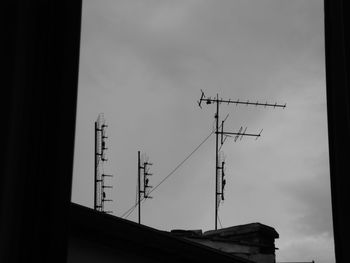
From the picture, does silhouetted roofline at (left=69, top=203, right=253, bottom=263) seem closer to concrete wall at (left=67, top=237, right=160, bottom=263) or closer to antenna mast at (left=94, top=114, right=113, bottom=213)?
concrete wall at (left=67, top=237, right=160, bottom=263)

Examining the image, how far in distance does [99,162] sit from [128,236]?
14.3ft

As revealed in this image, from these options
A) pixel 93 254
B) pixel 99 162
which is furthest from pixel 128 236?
pixel 99 162

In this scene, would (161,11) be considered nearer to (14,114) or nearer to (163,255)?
(163,255)

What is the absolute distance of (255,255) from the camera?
5.25 metres

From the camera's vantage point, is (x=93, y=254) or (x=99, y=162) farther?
(x=99, y=162)

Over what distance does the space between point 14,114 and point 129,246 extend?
1631mm

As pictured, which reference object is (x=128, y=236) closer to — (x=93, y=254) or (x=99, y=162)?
(x=93, y=254)

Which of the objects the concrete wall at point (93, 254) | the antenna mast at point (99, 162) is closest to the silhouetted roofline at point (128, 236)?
the concrete wall at point (93, 254)

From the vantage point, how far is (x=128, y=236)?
289 cm

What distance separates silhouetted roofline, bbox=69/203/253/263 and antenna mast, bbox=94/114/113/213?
13.1ft

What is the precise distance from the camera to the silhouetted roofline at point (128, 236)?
2.72 metres

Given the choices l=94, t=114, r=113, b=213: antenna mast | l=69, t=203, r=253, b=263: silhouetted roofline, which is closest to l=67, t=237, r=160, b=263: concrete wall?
l=69, t=203, r=253, b=263: silhouetted roofline

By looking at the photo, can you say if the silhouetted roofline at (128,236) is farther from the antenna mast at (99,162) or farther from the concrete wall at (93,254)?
the antenna mast at (99,162)

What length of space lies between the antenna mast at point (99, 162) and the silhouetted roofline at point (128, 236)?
3.99 meters
